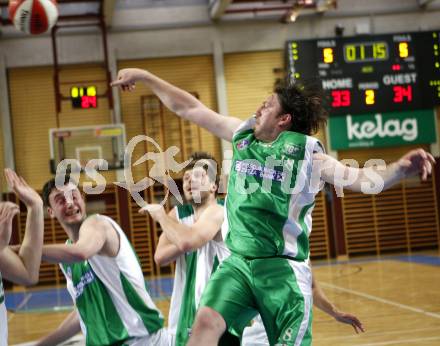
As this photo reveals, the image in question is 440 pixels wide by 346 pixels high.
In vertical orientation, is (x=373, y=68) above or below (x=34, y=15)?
below

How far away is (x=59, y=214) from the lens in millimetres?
4039

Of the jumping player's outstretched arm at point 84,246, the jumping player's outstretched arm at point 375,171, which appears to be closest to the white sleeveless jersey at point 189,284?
the jumping player's outstretched arm at point 84,246

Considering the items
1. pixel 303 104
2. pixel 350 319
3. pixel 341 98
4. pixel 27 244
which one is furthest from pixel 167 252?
pixel 341 98

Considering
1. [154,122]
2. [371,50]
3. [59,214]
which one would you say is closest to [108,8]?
[154,122]

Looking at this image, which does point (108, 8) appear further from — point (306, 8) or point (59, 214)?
point (59, 214)

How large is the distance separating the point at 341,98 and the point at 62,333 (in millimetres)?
11135

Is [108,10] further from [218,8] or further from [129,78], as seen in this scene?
[129,78]

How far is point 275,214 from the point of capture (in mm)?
3281

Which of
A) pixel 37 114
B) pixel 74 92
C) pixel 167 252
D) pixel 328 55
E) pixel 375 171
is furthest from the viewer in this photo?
pixel 37 114

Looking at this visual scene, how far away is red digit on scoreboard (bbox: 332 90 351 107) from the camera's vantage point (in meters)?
14.6

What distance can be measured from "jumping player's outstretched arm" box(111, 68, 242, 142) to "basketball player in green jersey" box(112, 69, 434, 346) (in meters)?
0.16

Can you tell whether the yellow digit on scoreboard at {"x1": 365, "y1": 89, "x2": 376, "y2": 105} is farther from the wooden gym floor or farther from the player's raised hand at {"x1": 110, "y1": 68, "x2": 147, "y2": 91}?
the player's raised hand at {"x1": 110, "y1": 68, "x2": 147, "y2": 91}

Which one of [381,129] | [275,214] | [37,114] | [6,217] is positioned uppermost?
[37,114]

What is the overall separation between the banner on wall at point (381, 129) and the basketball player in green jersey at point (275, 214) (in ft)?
41.1
